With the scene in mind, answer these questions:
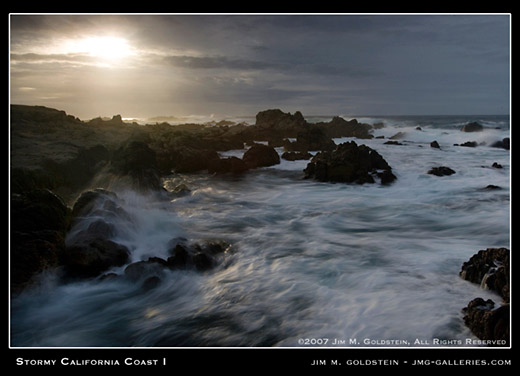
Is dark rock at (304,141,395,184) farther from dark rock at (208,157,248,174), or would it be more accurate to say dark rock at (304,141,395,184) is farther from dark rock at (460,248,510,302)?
dark rock at (460,248,510,302)

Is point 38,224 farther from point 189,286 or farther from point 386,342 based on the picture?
point 386,342

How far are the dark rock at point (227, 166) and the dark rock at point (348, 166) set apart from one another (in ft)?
11.3

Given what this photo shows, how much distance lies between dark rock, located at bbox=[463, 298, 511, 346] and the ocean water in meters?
0.13

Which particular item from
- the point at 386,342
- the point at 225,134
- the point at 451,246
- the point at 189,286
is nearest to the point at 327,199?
the point at 451,246

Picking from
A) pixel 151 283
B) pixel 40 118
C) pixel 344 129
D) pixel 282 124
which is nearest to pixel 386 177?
pixel 151 283

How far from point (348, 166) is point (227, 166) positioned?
6.02 metres

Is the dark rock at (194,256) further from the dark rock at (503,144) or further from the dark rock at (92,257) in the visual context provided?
the dark rock at (503,144)

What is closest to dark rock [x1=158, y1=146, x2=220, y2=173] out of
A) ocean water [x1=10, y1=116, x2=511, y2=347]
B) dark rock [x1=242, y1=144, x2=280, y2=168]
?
dark rock [x1=242, y1=144, x2=280, y2=168]

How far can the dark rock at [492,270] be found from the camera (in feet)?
14.8

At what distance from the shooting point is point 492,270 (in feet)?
15.8

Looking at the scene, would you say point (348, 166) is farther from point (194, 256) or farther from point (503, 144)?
point (503, 144)

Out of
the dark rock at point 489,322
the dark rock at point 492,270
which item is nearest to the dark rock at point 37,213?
the dark rock at point 489,322
